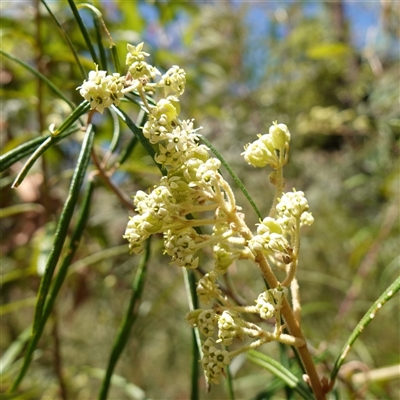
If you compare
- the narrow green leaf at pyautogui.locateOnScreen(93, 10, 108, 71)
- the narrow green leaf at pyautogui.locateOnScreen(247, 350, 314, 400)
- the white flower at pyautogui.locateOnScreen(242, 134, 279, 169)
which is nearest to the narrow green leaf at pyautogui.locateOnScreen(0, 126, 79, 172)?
the narrow green leaf at pyautogui.locateOnScreen(93, 10, 108, 71)

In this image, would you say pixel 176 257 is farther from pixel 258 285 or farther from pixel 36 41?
pixel 258 285

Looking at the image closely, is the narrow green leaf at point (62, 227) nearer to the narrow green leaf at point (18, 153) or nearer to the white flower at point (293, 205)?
the narrow green leaf at point (18, 153)

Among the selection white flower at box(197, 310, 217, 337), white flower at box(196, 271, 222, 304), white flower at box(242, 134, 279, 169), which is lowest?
white flower at box(197, 310, 217, 337)

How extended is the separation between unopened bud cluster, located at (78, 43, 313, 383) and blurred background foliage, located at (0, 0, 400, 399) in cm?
56

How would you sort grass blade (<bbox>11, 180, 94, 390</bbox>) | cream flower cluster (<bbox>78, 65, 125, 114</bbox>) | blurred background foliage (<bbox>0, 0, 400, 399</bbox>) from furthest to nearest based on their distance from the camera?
blurred background foliage (<bbox>0, 0, 400, 399</bbox>)
grass blade (<bbox>11, 180, 94, 390</bbox>)
cream flower cluster (<bbox>78, 65, 125, 114</bbox>)

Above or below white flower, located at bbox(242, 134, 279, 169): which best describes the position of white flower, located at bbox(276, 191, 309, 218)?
below

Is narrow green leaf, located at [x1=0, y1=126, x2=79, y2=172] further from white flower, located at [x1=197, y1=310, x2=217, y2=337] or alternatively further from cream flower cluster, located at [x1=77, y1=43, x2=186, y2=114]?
Answer: white flower, located at [x1=197, y1=310, x2=217, y2=337]

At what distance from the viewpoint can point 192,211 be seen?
1.41 feet

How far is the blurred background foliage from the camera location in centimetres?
132

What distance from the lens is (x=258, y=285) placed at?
1.87 metres

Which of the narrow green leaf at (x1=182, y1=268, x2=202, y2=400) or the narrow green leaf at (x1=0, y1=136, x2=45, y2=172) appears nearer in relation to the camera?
the narrow green leaf at (x1=0, y1=136, x2=45, y2=172)

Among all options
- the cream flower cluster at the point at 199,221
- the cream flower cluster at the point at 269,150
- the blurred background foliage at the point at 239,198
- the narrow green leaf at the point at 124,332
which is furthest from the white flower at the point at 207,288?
the blurred background foliage at the point at 239,198

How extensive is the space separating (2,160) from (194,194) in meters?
0.22

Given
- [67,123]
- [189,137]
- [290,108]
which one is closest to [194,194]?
[189,137]
